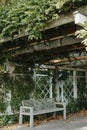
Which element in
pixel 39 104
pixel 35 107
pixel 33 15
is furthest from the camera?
pixel 39 104

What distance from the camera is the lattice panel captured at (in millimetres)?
9719

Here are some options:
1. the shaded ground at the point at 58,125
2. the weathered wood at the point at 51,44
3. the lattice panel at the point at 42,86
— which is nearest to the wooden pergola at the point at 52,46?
the weathered wood at the point at 51,44

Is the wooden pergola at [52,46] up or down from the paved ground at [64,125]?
up

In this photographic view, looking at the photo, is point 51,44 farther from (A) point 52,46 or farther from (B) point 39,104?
(B) point 39,104

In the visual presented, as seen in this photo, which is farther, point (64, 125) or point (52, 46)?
point (64, 125)

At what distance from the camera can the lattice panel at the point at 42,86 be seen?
972 centimetres

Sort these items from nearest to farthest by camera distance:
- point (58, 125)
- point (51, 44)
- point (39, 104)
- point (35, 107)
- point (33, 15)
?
point (33, 15) → point (51, 44) → point (58, 125) → point (35, 107) → point (39, 104)

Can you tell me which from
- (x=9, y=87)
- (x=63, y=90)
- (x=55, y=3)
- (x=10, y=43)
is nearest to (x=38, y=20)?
(x=55, y=3)

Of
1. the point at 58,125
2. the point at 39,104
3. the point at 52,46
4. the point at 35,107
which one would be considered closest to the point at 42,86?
the point at 39,104

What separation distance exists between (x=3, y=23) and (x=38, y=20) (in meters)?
1.11

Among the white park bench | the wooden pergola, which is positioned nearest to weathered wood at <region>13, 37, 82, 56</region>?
the wooden pergola

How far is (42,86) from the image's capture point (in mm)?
10109

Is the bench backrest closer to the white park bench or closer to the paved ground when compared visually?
the white park bench

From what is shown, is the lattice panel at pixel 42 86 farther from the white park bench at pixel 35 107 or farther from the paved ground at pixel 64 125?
the paved ground at pixel 64 125
